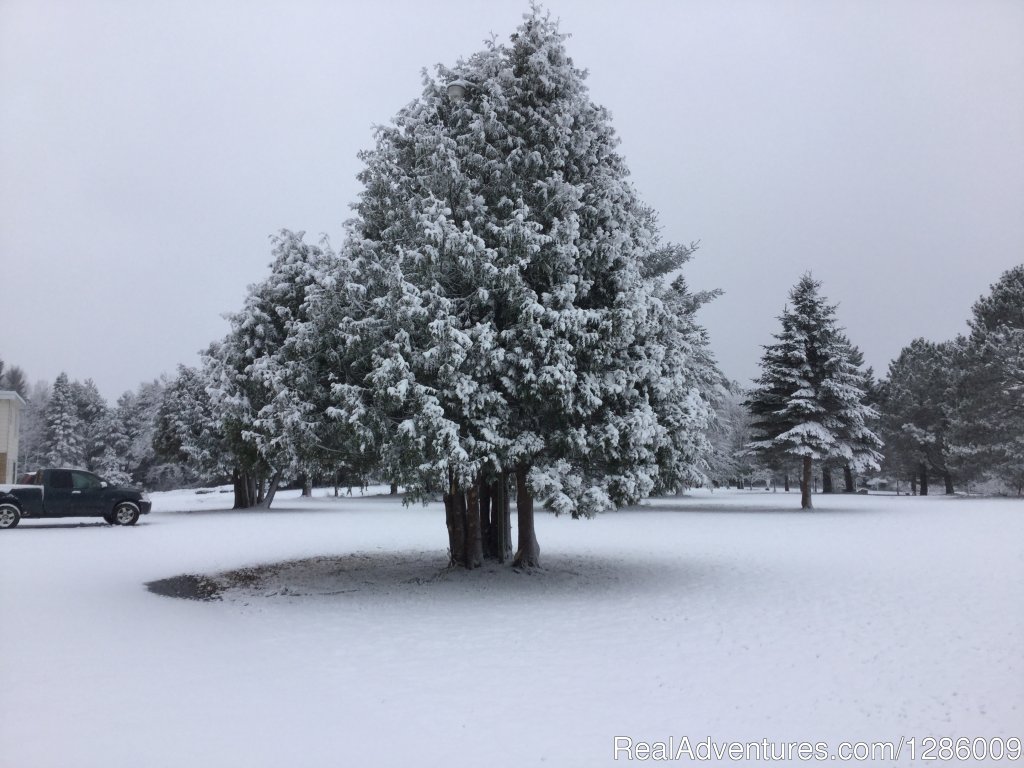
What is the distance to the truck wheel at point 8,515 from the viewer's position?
22.8 m

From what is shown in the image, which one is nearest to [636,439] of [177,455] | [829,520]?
[829,520]

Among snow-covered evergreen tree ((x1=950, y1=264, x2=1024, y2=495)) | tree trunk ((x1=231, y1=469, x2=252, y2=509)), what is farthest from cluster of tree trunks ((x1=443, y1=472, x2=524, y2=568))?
snow-covered evergreen tree ((x1=950, y1=264, x2=1024, y2=495))

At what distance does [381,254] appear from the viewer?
492 inches

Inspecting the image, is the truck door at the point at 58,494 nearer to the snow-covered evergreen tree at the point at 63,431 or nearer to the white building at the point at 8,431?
the white building at the point at 8,431

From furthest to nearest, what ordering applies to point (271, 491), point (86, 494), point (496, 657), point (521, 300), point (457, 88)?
point (271, 491) < point (86, 494) < point (457, 88) < point (521, 300) < point (496, 657)

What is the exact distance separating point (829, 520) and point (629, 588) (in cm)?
1818

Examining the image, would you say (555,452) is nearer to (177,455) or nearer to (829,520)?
(829,520)

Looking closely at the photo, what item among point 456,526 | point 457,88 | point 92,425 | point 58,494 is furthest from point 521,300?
point 92,425

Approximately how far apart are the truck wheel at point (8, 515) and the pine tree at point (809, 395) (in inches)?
1220

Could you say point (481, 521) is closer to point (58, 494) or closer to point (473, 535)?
point (473, 535)

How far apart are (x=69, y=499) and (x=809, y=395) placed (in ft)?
104

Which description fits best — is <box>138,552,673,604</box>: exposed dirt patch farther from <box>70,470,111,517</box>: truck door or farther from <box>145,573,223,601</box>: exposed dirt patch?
<box>70,470,111,517</box>: truck door

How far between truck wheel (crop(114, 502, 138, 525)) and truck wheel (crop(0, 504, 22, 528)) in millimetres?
2852

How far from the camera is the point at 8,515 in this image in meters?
22.8
